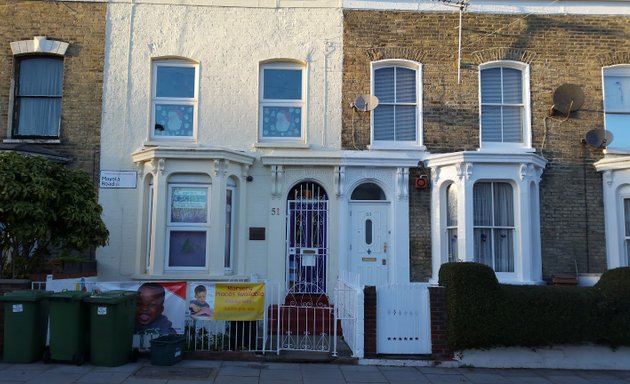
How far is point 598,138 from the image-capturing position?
11.9m

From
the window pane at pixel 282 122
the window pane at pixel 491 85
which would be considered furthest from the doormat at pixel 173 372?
the window pane at pixel 491 85

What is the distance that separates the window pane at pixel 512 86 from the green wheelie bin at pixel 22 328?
9.69 m

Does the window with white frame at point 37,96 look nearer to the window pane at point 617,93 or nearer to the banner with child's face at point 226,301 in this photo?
the banner with child's face at point 226,301

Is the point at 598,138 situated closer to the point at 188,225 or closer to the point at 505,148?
the point at 505,148

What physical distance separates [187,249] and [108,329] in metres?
3.26

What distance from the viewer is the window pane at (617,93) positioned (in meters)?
12.4

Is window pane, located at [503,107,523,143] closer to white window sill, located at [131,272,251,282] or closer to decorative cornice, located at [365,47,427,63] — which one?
decorative cornice, located at [365,47,427,63]

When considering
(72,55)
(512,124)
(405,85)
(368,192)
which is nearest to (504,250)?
(512,124)

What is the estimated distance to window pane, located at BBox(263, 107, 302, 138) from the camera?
12.0 m

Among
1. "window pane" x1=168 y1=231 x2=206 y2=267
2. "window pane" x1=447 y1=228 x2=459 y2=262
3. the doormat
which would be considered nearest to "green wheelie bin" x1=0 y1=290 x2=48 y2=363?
the doormat

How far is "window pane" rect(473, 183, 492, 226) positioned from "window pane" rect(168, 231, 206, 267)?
541cm

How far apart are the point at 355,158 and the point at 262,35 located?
10.8 feet

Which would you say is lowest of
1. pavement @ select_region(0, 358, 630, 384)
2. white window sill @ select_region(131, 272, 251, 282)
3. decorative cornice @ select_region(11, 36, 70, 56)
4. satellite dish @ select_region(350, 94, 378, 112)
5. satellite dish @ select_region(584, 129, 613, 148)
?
pavement @ select_region(0, 358, 630, 384)

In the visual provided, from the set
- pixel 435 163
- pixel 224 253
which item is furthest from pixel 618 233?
pixel 224 253
